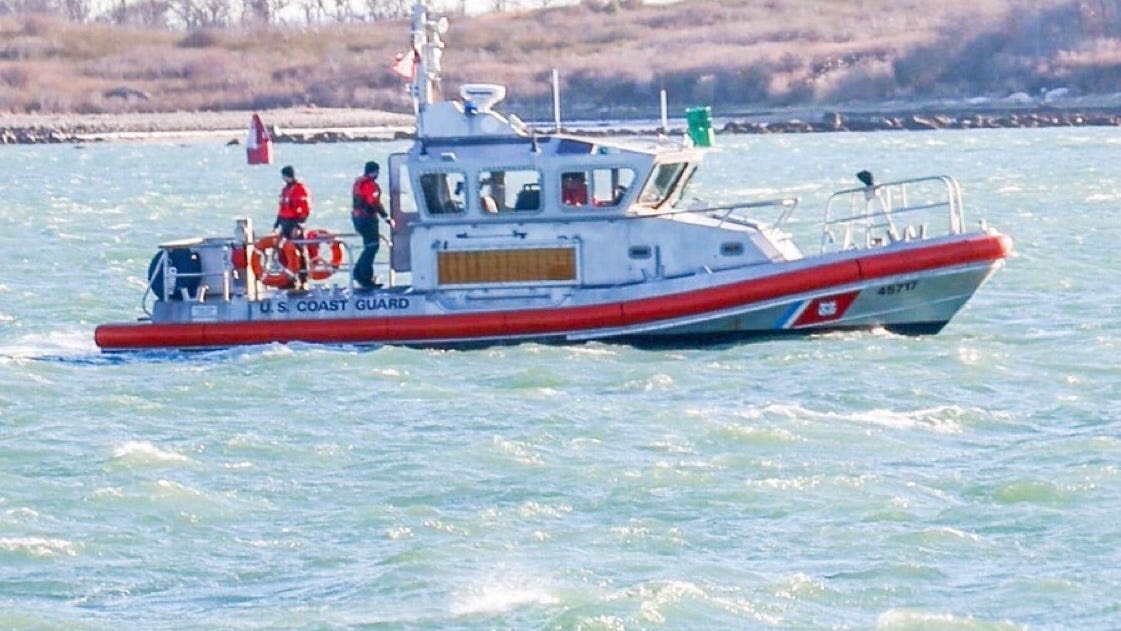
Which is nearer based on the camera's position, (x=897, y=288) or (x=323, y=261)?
(x=897, y=288)

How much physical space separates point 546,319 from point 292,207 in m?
2.53

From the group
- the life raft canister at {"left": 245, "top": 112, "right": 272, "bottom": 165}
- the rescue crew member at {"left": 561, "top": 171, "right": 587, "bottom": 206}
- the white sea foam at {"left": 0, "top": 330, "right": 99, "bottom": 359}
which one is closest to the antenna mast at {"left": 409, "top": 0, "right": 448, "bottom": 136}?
the rescue crew member at {"left": 561, "top": 171, "right": 587, "bottom": 206}

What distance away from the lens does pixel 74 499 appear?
15117 mm

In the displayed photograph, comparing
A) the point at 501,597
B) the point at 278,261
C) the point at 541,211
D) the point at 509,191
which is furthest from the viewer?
the point at 278,261

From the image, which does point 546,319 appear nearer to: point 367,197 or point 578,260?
point 578,260

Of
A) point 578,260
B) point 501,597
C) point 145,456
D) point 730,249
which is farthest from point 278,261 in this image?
point 501,597

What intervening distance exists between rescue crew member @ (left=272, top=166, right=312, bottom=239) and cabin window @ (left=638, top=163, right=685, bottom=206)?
3.06m

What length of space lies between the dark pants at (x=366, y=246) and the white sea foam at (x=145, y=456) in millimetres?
4231

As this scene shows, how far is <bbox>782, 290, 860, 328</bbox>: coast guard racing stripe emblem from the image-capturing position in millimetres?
20172

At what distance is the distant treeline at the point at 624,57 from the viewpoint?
94.1 m

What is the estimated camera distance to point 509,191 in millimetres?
20219

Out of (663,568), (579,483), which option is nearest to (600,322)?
(579,483)

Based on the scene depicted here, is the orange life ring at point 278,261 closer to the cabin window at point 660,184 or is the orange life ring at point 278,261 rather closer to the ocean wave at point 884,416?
the cabin window at point 660,184

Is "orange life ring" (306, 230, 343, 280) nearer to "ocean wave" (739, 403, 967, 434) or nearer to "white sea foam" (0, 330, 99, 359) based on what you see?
"white sea foam" (0, 330, 99, 359)
